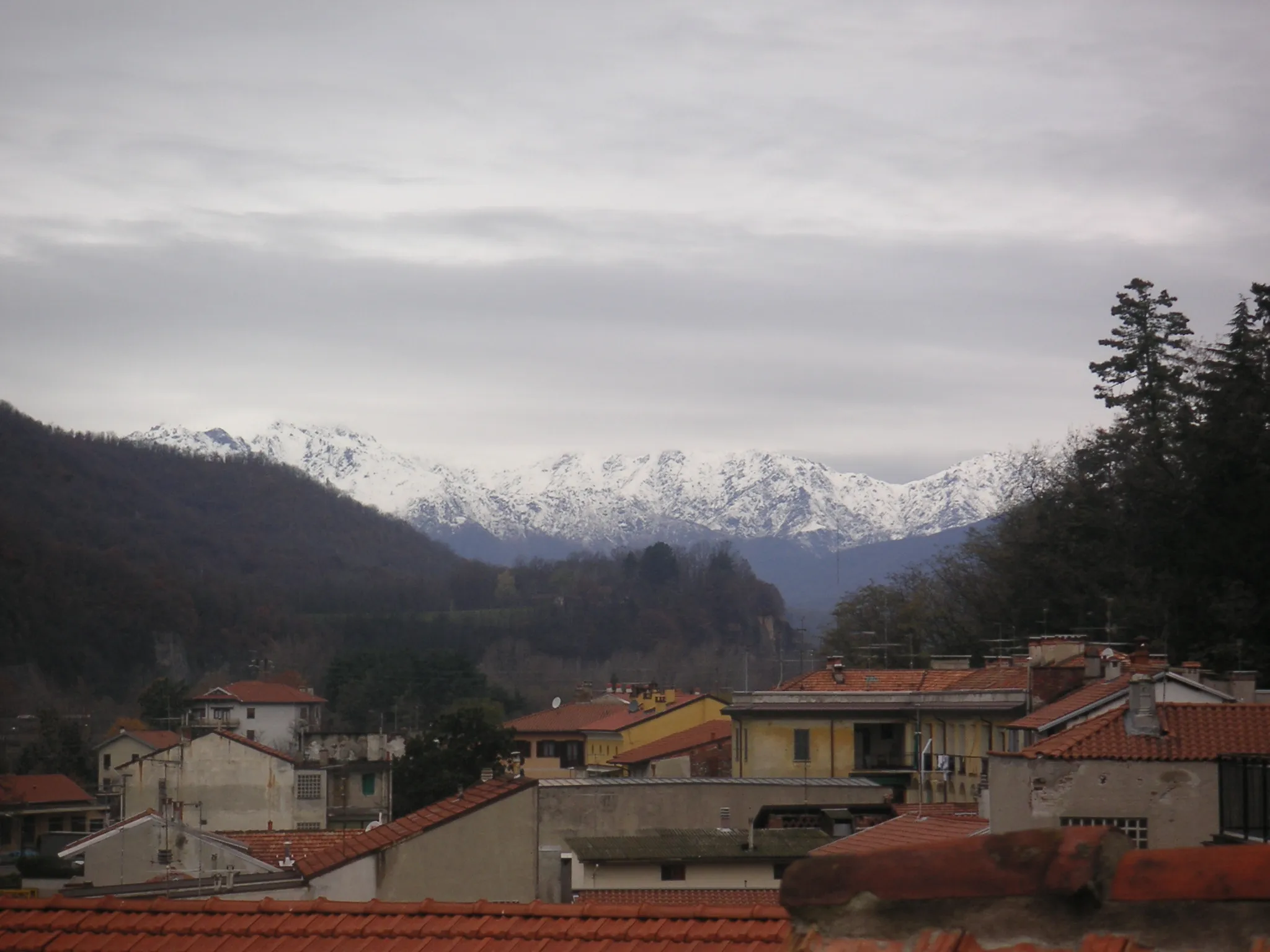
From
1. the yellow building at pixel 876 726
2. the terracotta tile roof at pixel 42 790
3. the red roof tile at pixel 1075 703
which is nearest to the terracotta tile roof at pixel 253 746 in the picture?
the yellow building at pixel 876 726

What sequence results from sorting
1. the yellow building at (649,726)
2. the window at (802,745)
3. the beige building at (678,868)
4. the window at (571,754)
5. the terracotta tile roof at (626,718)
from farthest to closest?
the window at (571,754) → the terracotta tile roof at (626,718) → the yellow building at (649,726) → the window at (802,745) → the beige building at (678,868)

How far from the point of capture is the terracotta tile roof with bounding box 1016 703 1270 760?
827 inches

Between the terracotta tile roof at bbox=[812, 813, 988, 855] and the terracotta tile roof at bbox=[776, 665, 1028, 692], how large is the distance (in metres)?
15.5

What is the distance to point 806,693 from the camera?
1841 inches

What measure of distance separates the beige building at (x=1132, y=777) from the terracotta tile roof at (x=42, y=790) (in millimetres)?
47923

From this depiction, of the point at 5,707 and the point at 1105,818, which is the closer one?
the point at 1105,818

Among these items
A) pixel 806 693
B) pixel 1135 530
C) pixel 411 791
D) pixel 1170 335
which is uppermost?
pixel 1170 335

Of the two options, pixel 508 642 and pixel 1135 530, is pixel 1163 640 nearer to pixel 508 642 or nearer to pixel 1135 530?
pixel 1135 530

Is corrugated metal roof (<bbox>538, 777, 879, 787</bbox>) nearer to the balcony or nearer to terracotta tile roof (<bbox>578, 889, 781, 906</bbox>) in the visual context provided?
terracotta tile roof (<bbox>578, 889, 781, 906</bbox>)

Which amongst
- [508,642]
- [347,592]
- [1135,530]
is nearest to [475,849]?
[1135,530]

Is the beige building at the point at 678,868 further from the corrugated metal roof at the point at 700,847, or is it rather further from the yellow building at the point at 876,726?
the yellow building at the point at 876,726

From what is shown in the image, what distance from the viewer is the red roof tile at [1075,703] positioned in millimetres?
26750

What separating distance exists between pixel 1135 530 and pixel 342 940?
45.3 metres

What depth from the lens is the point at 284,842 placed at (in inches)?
1309
